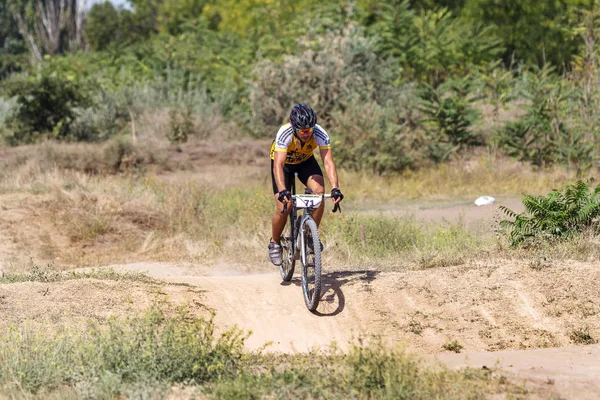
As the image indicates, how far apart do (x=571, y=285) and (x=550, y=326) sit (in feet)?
2.70

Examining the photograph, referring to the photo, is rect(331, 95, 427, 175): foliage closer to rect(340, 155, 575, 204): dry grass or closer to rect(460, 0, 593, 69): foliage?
rect(340, 155, 575, 204): dry grass

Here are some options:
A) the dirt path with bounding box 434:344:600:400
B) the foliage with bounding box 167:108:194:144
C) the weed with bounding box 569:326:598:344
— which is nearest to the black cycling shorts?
the dirt path with bounding box 434:344:600:400

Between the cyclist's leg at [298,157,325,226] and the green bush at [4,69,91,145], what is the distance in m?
14.2

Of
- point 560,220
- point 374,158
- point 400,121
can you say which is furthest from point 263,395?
point 400,121

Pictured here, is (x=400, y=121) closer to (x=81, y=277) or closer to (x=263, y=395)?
(x=81, y=277)

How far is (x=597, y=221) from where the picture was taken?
11.5 metres

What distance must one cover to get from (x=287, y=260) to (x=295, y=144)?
137 centimetres

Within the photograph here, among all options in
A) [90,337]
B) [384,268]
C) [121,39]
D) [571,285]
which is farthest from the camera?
[121,39]

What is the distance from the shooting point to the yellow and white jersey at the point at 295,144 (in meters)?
9.12

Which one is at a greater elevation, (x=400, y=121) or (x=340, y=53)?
(x=340, y=53)

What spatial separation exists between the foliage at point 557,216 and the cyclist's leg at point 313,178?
3.01 metres

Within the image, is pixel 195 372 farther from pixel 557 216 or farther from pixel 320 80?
pixel 320 80

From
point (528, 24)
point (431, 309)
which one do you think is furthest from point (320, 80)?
point (431, 309)

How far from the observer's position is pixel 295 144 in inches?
364
